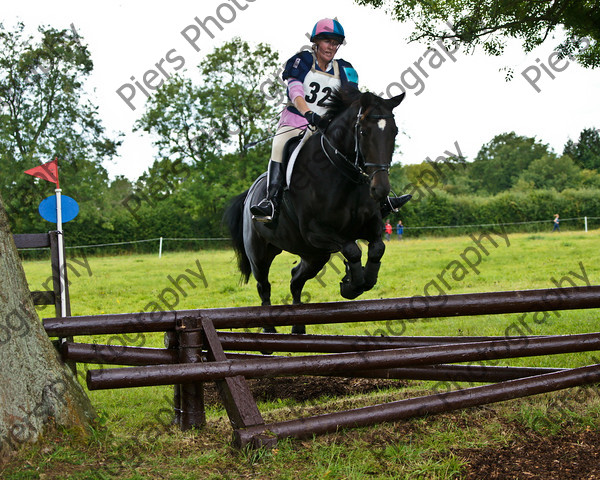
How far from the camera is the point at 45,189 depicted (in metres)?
26.1

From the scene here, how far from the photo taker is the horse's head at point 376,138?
3717 mm

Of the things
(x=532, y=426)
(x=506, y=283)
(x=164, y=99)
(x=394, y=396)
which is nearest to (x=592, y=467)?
(x=532, y=426)

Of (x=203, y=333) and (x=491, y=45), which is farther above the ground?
(x=491, y=45)

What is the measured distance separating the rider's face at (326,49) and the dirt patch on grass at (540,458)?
3.17 meters

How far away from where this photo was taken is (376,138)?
12.6 feet

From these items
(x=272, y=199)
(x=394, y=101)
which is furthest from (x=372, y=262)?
(x=394, y=101)

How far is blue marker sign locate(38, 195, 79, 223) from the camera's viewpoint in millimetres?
5270

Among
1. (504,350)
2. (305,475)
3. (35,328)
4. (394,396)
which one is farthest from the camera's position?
(394,396)

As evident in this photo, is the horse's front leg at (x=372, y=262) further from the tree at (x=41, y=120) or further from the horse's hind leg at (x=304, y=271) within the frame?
the tree at (x=41, y=120)

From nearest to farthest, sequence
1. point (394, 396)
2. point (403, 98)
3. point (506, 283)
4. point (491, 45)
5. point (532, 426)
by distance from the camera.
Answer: point (532, 426) → point (403, 98) → point (394, 396) → point (491, 45) → point (506, 283)

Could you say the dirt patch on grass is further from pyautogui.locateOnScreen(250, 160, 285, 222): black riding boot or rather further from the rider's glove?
the rider's glove

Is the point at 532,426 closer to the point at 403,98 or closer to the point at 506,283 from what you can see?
the point at 403,98

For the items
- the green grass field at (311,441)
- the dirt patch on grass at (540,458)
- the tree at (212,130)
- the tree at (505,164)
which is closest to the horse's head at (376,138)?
the green grass field at (311,441)

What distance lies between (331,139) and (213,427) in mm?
2288
